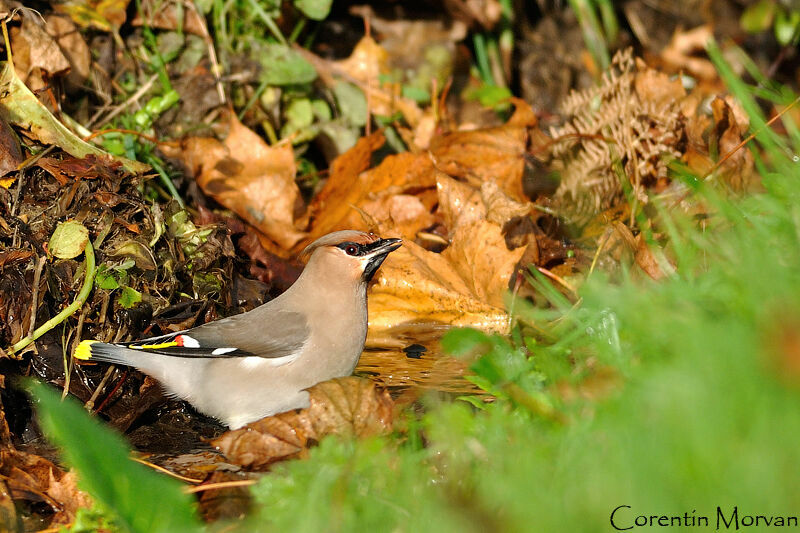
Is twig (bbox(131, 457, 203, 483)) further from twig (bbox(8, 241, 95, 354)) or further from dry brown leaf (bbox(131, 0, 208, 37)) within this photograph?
dry brown leaf (bbox(131, 0, 208, 37))

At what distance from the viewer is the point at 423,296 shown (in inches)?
206

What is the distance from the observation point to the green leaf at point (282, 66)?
6371mm

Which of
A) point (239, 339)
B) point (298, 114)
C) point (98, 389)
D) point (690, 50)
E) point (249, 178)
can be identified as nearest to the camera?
point (98, 389)

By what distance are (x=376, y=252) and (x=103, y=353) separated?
1290 mm

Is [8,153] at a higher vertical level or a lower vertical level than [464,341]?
higher

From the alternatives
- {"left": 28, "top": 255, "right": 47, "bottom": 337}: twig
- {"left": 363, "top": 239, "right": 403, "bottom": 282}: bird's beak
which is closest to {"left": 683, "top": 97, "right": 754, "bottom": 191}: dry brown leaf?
{"left": 363, "top": 239, "right": 403, "bottom": 282}: bird's beak

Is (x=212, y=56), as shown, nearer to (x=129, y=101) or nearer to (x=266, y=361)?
(x=129, y=101)

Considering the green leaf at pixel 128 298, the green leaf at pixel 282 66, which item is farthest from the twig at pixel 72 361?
the green leaf at pixel 282 66

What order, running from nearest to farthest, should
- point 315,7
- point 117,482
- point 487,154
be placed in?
point 117,482, point 487,154, point 315,7

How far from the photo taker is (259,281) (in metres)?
5.10

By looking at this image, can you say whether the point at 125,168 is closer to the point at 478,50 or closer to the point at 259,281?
the point at 259,281

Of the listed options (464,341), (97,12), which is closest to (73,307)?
(464,341)

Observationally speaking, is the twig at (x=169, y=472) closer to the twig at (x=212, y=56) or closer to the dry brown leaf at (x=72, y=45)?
the dry brown leaf at (x=72, y=45)

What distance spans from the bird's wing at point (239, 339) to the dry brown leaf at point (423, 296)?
101cm
